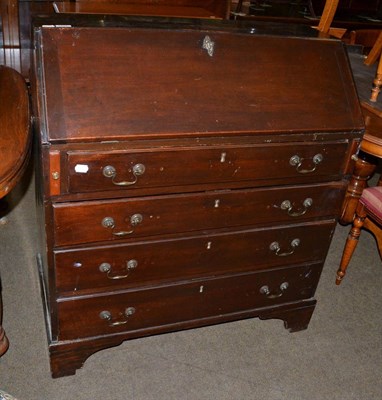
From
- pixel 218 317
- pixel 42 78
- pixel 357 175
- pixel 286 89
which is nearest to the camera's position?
pixel 42 78

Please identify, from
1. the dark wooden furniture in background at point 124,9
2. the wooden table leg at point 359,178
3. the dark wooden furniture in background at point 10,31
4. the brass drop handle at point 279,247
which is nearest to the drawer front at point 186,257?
the brass drop handle at point 279,247

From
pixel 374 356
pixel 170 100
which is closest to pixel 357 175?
pixel 374 356

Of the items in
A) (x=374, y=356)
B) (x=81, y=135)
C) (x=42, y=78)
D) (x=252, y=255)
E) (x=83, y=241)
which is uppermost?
(x=42, y=78)

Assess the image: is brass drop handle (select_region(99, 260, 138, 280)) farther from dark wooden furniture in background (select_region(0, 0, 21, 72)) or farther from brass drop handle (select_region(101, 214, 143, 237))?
dark wooden furniture in background (select_region(0, 0, 21, 72))

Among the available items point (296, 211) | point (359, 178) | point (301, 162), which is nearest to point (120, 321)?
point (296, 211)

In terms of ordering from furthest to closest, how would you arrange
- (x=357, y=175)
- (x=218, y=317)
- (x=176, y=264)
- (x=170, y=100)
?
(x=357, y=175)
(x=218, y=317)
(x=176, y=264)
(x=170, y=100)

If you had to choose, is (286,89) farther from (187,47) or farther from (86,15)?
(86,15)

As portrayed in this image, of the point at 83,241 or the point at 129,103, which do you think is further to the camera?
the point at 83,241

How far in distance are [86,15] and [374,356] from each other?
5.97 ft

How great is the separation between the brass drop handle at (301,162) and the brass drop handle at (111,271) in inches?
25.6

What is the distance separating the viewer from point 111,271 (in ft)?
5.64

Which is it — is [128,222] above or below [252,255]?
above

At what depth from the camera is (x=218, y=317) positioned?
203 centimetres

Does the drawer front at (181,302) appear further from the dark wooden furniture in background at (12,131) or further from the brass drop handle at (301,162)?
the brass drop handle at (301,162)
